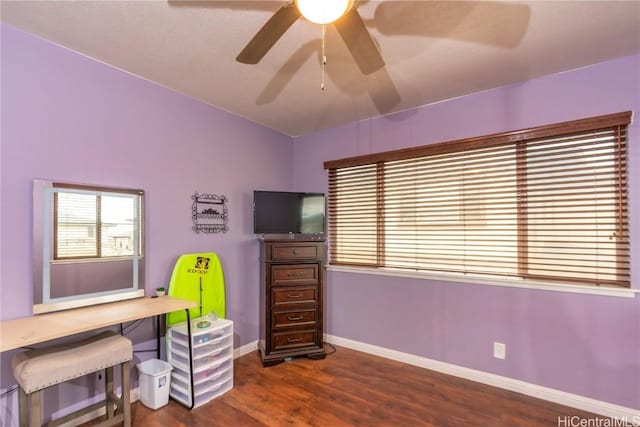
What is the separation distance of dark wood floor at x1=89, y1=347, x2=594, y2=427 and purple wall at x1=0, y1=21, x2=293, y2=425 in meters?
0.70

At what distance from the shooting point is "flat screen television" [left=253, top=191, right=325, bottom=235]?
122 inches

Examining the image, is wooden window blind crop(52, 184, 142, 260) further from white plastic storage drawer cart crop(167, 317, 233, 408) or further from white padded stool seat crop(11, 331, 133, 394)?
white plastic storage drawer cart crop(167, 317, 233, 408)

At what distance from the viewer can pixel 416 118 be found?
2.93 m

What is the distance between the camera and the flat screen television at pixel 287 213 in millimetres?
3090

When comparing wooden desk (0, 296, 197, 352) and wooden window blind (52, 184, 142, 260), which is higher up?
wooden window blind (52, 184, 142, 260)

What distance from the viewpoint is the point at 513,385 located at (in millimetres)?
2400

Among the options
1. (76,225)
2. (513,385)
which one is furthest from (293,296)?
(513,385)

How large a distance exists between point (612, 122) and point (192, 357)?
133 inches

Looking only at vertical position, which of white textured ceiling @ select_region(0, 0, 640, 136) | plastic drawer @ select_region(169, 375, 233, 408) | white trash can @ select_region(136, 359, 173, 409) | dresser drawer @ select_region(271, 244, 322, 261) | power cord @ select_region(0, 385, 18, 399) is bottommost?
plastic drawer @ select_region(169, 375, 233, 408)

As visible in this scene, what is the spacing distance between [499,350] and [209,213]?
277cm

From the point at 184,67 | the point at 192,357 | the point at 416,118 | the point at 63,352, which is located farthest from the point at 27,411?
the point at 416,118

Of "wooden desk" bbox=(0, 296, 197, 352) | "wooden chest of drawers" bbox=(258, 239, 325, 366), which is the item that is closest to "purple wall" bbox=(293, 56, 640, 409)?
"wooden chest of drawers" bbox=(258, 239, 325, 366)

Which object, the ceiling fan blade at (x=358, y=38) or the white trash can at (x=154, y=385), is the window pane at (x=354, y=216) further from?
the white trash can at (x=154, y=385)

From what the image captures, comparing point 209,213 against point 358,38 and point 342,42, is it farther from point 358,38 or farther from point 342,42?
point 358,38
